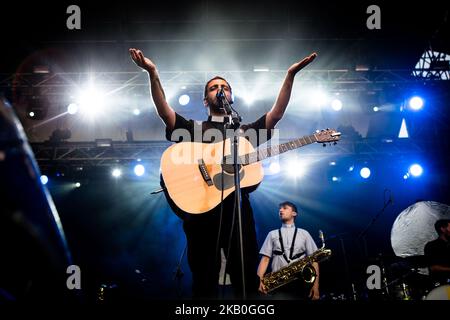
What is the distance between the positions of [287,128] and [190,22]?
405cm

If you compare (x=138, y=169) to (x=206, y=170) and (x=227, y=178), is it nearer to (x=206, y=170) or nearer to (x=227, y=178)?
(x=206, y=170)

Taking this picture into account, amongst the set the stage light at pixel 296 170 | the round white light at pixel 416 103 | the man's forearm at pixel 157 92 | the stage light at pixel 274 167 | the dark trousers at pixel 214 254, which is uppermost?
the round white light at pixel 416 103

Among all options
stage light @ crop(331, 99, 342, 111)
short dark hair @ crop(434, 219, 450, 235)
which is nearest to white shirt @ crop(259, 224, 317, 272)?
short dark hair @ crop(434, 219, 450, 235)

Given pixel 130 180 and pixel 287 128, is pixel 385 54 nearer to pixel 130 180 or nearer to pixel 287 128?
pixel 287 128

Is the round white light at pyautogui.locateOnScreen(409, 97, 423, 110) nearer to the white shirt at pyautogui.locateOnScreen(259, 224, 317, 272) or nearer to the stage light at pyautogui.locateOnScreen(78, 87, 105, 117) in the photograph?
the white shirt at pyautogui.locateOnScreen(259, 224, 317, 272)

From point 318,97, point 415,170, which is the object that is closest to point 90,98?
point 318,97

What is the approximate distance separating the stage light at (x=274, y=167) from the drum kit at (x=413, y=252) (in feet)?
11.0

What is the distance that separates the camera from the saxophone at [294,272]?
19.7 ft

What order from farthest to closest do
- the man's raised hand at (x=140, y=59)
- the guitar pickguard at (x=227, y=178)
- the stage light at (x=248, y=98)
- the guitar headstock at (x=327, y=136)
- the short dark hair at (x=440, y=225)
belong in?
the stage light at (x=248, y=98), the short dark hair at (x=440, y=225), the guitar headstock at (x=327, y=136), the guitar pickguard at (x=227, y=178), the man's raised hand at (x=140, y=59)

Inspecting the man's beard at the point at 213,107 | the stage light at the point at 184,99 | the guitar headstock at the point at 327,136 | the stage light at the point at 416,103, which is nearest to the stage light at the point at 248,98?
the stage light at the point at 184,99

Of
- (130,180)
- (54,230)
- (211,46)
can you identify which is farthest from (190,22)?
(54,230)

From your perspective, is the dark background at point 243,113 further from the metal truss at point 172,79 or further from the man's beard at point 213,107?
the man's beard at point 213,107

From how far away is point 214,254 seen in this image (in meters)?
2.90

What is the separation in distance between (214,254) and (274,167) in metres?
7.33
